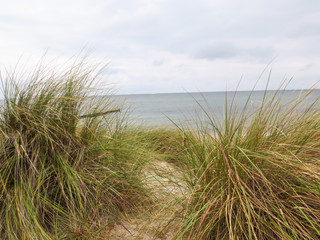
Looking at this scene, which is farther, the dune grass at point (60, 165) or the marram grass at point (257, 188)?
the dune grass at point (60, 165)

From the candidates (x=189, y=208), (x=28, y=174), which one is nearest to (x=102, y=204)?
(x=28, y=174)

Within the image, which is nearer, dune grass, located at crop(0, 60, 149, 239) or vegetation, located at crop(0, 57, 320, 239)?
vegetation, located at crop(0, 57, 320, 239)

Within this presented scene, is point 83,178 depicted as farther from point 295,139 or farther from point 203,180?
point 295,139

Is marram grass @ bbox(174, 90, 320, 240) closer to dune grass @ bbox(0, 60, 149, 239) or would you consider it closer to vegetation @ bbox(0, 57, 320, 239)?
vegetation @ bbox(0, 57, 320, 239)

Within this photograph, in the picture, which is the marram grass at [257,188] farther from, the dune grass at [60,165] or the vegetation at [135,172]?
the dune grass at [60,165]

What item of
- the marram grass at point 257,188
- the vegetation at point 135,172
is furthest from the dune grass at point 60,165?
the marram grass at point 257,188

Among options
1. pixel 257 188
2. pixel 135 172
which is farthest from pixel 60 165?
pixel 257 188

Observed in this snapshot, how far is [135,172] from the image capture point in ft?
7.83

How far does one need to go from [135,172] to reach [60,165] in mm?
636

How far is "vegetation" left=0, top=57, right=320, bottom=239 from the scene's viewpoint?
5.10 feet

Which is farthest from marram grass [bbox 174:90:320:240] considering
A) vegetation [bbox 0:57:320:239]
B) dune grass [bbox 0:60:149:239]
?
dune grass [bbox 0:60:149:239]

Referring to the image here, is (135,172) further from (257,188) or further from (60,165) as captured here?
(257,188)

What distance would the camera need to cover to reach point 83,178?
6.63ft

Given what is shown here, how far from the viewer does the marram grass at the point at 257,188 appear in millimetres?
1478
